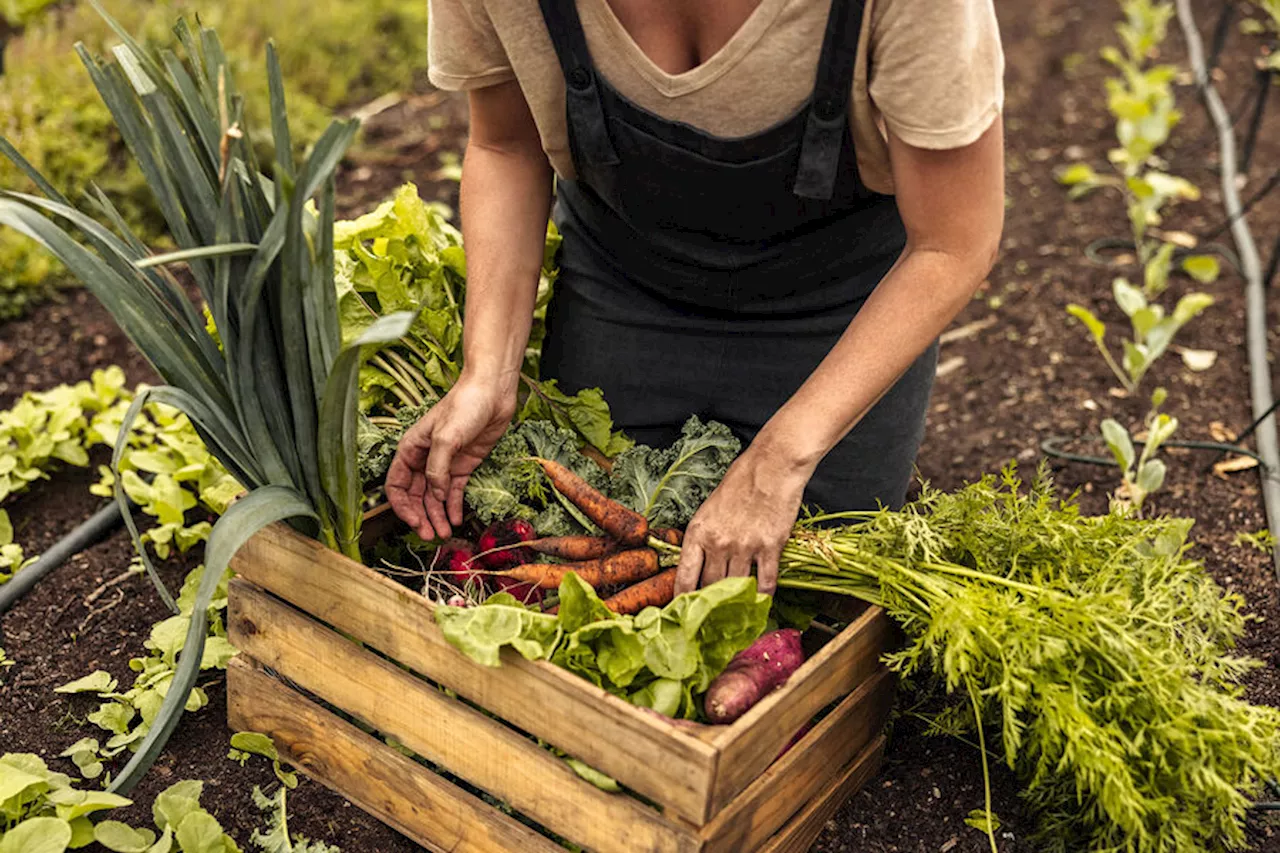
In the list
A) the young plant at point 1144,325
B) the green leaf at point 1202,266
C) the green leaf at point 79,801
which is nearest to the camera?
the green leaf at point 79,801

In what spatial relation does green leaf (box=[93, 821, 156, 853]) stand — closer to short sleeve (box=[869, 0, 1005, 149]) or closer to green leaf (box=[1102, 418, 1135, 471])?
short sleeve (box=[869, 0, 1005, 149])

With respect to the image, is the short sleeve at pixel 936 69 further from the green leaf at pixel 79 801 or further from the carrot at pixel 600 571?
the green leaf at pixel 79 801

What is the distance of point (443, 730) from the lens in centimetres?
175

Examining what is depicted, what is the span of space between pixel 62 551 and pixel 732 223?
1448 millimetres

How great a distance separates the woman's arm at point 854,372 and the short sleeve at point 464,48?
656 millimetres

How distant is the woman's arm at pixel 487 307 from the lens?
1963 mm

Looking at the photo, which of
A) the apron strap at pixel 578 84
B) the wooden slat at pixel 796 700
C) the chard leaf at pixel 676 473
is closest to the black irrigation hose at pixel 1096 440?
the chard leaf at pixel 676 473

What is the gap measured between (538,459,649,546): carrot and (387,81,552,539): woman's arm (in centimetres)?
14

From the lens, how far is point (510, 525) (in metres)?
2.00

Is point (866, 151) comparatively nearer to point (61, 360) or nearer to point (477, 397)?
point (477, 397)

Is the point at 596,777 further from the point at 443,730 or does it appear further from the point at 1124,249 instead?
the point at 1124,249

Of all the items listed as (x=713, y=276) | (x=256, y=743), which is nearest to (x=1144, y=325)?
(x=713, y=276)

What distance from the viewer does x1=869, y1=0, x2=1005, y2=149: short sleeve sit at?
1.62 meters

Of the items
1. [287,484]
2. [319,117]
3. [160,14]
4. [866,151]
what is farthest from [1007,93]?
[287,484]
